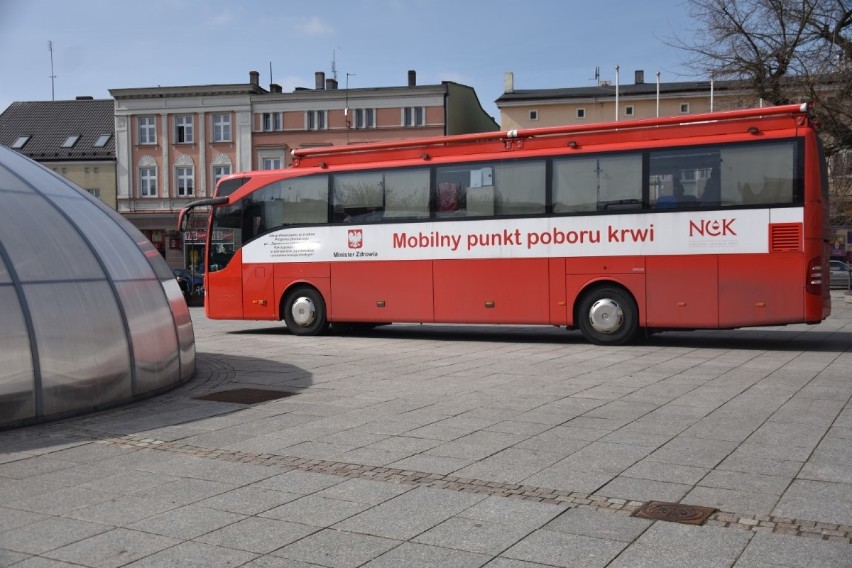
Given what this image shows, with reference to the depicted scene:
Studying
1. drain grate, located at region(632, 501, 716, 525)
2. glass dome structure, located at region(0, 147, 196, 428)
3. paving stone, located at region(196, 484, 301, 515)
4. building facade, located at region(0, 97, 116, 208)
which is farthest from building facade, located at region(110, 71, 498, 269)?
drain grate, located at region(632, 501, 716, 525)

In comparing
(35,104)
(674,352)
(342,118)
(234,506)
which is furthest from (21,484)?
(35,104)

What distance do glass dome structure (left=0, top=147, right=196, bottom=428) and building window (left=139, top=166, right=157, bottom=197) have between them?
5112 cm

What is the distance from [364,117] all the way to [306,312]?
41.1 m

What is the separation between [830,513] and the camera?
17.6ft

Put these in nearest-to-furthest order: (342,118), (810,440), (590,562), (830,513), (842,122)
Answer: (590,562), (830,513), (810,440), (842,122), (342,118)

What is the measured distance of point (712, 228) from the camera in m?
15.3

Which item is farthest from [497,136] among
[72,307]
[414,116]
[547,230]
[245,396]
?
[414,116]

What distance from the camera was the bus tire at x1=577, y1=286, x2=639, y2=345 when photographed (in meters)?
16.1

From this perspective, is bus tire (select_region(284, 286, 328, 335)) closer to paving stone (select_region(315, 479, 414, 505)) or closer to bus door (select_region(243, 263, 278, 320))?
bus door (select_region(243, 263, 278, 320))

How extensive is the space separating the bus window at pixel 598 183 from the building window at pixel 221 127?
46.9 meters

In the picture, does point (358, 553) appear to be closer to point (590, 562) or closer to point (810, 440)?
point (590, 562)

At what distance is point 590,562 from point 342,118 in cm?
5638

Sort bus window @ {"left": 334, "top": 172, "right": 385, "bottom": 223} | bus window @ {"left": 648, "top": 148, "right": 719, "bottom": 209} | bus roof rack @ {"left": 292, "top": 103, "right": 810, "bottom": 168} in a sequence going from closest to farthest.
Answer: bus roof rack @ {"left": 292, "top": 103, "right": 810, "bottom": 168} < bus window @ {"left": 648, "top": 148, "right": 719, "bottom": 209} < bus window @ {"left": 334, "top": 172, "right": 385, "bottom": 223}

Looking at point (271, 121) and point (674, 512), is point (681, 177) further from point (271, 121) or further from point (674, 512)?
point (271, 121)
